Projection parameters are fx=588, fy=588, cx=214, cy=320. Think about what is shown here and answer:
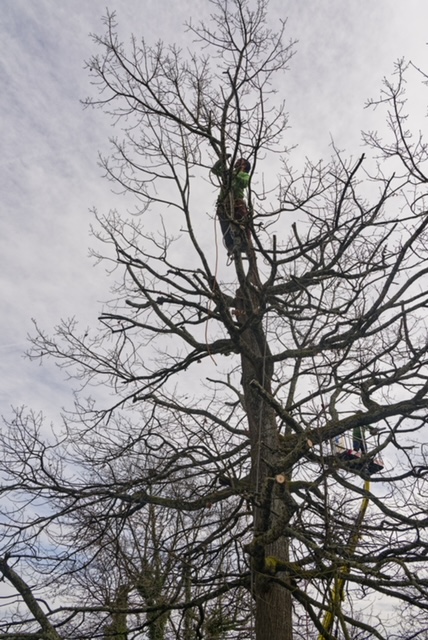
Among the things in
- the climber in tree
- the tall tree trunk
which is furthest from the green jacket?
the tall tree trunk

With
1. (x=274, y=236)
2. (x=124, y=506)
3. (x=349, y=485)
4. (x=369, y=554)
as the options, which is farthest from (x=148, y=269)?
(x=369, y=554)

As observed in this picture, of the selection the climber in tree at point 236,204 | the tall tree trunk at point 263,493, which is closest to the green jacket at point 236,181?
the climber in tree at point 236,204

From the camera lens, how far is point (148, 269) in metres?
6.12

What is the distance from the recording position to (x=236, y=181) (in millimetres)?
5965

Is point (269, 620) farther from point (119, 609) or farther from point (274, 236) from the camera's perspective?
point (274, 236)

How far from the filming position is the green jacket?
561 centimetres

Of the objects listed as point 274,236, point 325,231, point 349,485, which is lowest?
point 349,485

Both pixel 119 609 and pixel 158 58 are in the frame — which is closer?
pixel 119 609

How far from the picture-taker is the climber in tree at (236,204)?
5398 millimetres

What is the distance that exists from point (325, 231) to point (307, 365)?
168 cm

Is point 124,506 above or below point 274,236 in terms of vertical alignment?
below

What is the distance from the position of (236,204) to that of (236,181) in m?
0.25

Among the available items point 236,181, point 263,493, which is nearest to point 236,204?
point 236,181

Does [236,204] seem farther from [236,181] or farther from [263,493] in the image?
[263,493]
